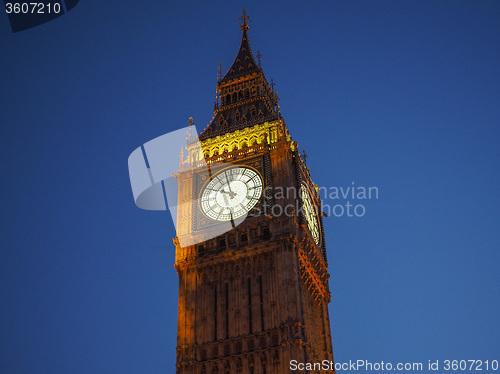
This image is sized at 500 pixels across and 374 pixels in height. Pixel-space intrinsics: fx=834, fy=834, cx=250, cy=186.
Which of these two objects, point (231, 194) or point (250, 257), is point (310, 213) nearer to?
point (231, 194)

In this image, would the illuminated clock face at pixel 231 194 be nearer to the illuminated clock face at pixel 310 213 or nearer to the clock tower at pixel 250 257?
the clock tower at pixel 250 257

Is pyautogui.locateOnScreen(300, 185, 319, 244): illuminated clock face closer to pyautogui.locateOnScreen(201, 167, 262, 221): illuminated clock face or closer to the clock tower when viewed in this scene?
the clock tower

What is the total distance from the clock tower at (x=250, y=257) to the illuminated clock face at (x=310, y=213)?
0.15 metres

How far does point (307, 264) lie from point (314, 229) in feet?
20.0

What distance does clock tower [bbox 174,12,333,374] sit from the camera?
63562mm

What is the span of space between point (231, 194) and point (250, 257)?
6.88m

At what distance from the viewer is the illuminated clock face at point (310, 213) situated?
2896 inches

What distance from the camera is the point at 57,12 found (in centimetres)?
6069

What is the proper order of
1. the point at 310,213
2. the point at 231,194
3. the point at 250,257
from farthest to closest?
the point at 310,213
the point at 231,194
the point at 250,257

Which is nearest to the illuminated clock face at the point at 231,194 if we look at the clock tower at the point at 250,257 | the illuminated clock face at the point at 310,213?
the clock tower at the point at 250,257

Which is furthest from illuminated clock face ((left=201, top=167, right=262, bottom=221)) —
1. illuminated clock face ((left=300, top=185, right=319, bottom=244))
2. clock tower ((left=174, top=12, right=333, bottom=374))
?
illuminated clock face ((left=300, top=185, right=319, bottom=244))

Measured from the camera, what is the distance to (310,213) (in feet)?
248

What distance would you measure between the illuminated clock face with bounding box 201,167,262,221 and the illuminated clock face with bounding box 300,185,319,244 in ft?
14.5

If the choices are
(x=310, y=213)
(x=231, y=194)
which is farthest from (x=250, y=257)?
(x=310, y=213)
